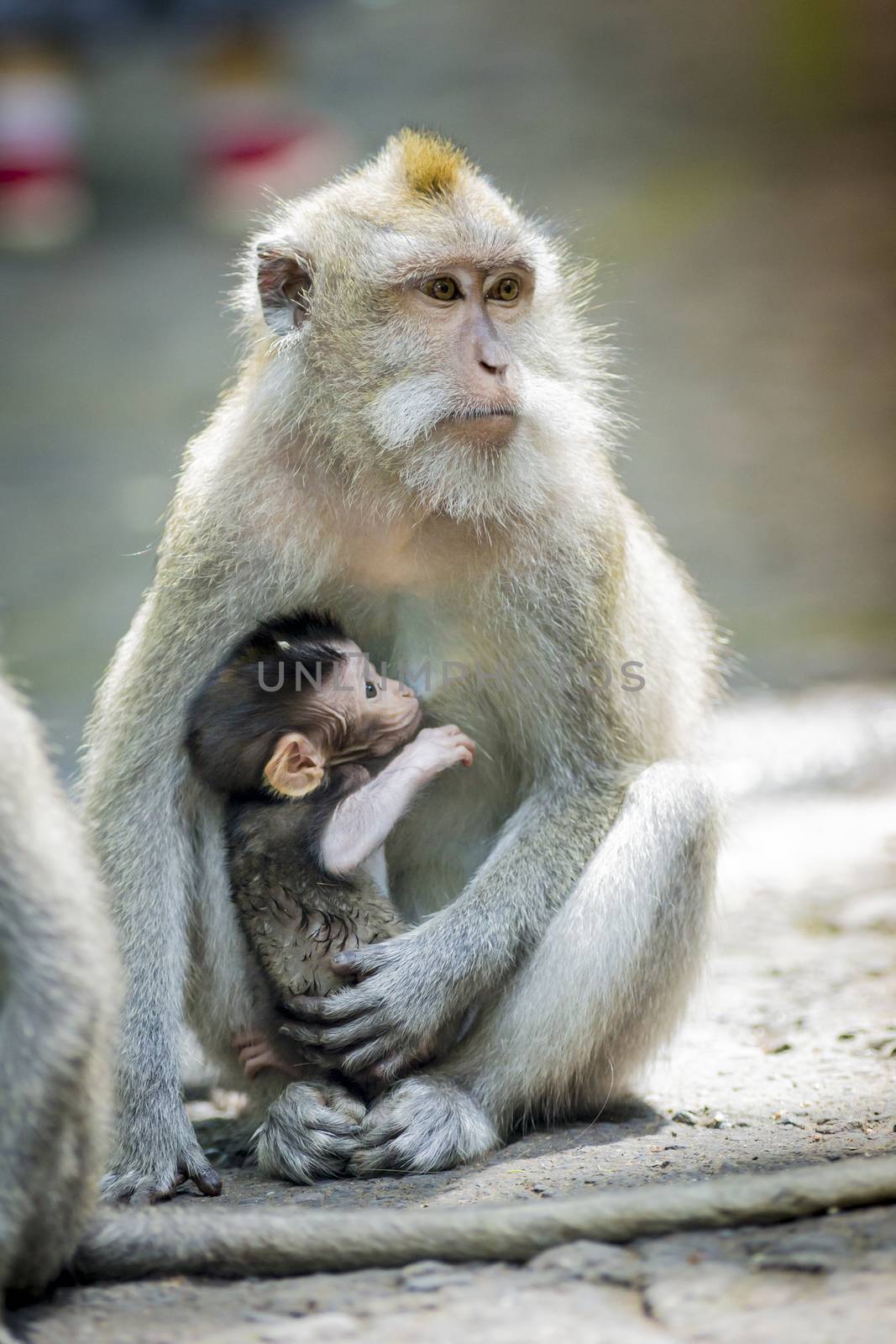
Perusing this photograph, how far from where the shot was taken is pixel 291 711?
15.1ft

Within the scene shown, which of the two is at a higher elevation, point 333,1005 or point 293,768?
point 293,768

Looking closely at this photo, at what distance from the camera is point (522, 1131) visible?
461cm

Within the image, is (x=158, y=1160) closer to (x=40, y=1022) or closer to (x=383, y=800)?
(x=383, y=800)

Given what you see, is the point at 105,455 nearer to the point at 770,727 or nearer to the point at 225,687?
the point at 770,727

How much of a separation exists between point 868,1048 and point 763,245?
12.4m

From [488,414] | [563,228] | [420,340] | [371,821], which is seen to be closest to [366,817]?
[371,821]

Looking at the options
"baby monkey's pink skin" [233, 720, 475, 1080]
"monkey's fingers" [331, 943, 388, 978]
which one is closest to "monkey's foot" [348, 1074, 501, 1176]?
"baby monkey's pink skin" [233, 720, 475, 1080]

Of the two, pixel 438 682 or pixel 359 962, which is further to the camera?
pixel 438 682

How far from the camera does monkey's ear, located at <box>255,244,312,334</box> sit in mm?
4719

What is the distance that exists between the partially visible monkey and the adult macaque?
101cm

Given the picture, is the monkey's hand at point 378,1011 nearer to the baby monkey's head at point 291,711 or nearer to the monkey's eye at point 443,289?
the baby monkey's head at point 291,711

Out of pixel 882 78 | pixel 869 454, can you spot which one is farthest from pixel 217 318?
pixel 882 78

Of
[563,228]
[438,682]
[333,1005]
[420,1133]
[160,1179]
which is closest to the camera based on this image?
[160,1179]

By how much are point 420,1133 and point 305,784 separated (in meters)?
0.89
